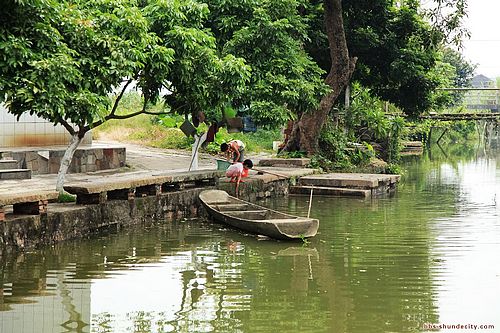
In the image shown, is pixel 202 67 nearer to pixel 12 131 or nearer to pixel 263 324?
pixel 12 131

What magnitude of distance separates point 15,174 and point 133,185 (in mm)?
3669

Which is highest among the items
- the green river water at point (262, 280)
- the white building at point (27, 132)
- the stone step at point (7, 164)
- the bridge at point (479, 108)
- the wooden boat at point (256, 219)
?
the bridge at point (479, 108)

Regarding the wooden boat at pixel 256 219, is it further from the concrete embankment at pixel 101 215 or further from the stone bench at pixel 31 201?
the stone bench at pixel 31 201

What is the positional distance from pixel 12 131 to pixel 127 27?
22.7 feet

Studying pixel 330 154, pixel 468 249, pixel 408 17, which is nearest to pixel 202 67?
pixel 468 249

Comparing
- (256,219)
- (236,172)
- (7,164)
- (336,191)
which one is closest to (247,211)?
(256,219)

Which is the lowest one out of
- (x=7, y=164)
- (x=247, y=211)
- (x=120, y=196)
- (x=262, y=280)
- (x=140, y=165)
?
(x=262, y=280)

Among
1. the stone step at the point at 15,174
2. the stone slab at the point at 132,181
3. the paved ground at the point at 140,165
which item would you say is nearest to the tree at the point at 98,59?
the stone slab at the point at 132,181

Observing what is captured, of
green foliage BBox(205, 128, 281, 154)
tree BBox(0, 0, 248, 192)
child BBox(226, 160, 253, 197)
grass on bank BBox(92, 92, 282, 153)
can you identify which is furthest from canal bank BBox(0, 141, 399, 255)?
grass on bank BBox(92, 92, 282, 153)

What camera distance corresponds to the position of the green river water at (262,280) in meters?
8.46

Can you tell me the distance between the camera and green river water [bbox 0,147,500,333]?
8461 mm

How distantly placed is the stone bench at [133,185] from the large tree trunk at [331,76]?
668 centimetres

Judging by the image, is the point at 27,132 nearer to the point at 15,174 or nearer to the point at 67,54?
the point at 15,174

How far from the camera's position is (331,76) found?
961 inches
